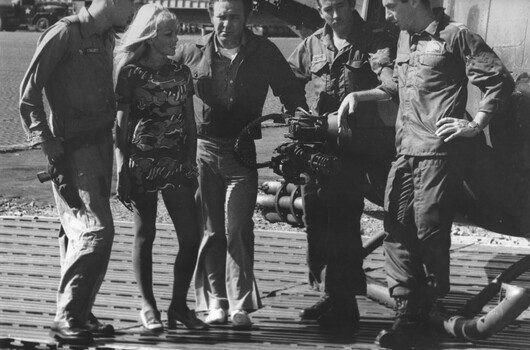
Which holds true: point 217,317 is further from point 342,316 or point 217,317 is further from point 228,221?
point 342,316

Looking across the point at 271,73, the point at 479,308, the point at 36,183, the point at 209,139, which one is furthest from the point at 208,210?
the point at 36,183

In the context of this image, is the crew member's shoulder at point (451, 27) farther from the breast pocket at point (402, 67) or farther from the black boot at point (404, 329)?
the black boot at point (404, 329)

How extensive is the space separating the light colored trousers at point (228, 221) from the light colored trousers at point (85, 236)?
603 millimetres

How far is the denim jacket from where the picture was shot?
19.8ft

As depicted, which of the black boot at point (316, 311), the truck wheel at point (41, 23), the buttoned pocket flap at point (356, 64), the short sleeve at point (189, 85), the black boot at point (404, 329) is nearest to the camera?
the black boot at point (404, 329)

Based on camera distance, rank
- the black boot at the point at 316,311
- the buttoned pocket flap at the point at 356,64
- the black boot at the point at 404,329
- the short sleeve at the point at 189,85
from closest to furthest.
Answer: the black boot at the point at 404,329 < the short sleeve at the point at 189,85 < the buttoned pocket flap at the point at 356,64 < the black boot at the point at 316,311

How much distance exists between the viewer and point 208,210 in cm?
607

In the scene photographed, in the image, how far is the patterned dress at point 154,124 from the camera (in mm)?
5711

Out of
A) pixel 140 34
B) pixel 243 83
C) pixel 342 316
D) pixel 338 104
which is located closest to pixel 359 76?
pixel 338 104

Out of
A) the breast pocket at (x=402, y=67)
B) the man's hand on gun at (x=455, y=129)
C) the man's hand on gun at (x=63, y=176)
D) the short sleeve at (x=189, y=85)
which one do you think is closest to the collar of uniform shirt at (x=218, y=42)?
the short sleeve at (x=189, y=85)

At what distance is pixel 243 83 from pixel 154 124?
554 mm

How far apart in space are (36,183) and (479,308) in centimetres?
574

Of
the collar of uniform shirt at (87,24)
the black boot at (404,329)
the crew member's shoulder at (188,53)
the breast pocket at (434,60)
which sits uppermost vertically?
the collar of uniform shirt at (87,24)

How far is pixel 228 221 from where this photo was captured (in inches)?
239
